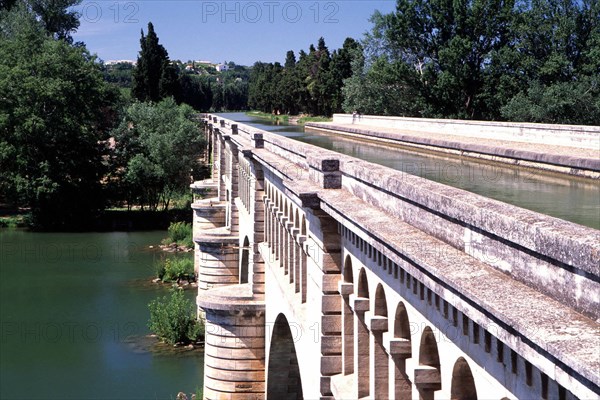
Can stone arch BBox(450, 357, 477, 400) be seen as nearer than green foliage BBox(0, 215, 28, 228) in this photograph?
Yes

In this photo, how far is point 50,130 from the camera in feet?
155

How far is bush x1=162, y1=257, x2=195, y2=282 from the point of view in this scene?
36031mm

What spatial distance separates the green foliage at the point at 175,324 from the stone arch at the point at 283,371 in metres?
6.82

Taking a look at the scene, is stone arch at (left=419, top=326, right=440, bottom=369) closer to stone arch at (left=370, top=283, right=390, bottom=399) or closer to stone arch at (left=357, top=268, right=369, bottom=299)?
stone arch at (left=370, top=283, right=390, bottom=399)

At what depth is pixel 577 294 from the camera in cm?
418

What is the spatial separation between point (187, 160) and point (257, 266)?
1205 inches

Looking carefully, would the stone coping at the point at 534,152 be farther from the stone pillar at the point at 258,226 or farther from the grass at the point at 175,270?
the grass at the point at 175,270

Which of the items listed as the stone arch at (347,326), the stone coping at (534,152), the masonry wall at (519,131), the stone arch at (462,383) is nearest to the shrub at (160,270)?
the masonry wall at (519,131)

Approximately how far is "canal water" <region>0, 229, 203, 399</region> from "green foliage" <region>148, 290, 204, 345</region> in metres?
0.53

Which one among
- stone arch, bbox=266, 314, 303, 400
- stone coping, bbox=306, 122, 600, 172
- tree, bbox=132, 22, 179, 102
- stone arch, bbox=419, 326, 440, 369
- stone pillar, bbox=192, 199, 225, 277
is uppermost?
tree, bbox=132, 22, 179, 102

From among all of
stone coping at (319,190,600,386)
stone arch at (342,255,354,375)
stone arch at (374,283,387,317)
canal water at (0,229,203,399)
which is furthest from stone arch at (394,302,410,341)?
canal water at (0,229,203,399)

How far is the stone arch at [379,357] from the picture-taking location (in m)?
8.25

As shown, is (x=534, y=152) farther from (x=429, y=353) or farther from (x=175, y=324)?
(x=175, y=324)

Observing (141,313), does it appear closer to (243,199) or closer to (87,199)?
(243,199)
